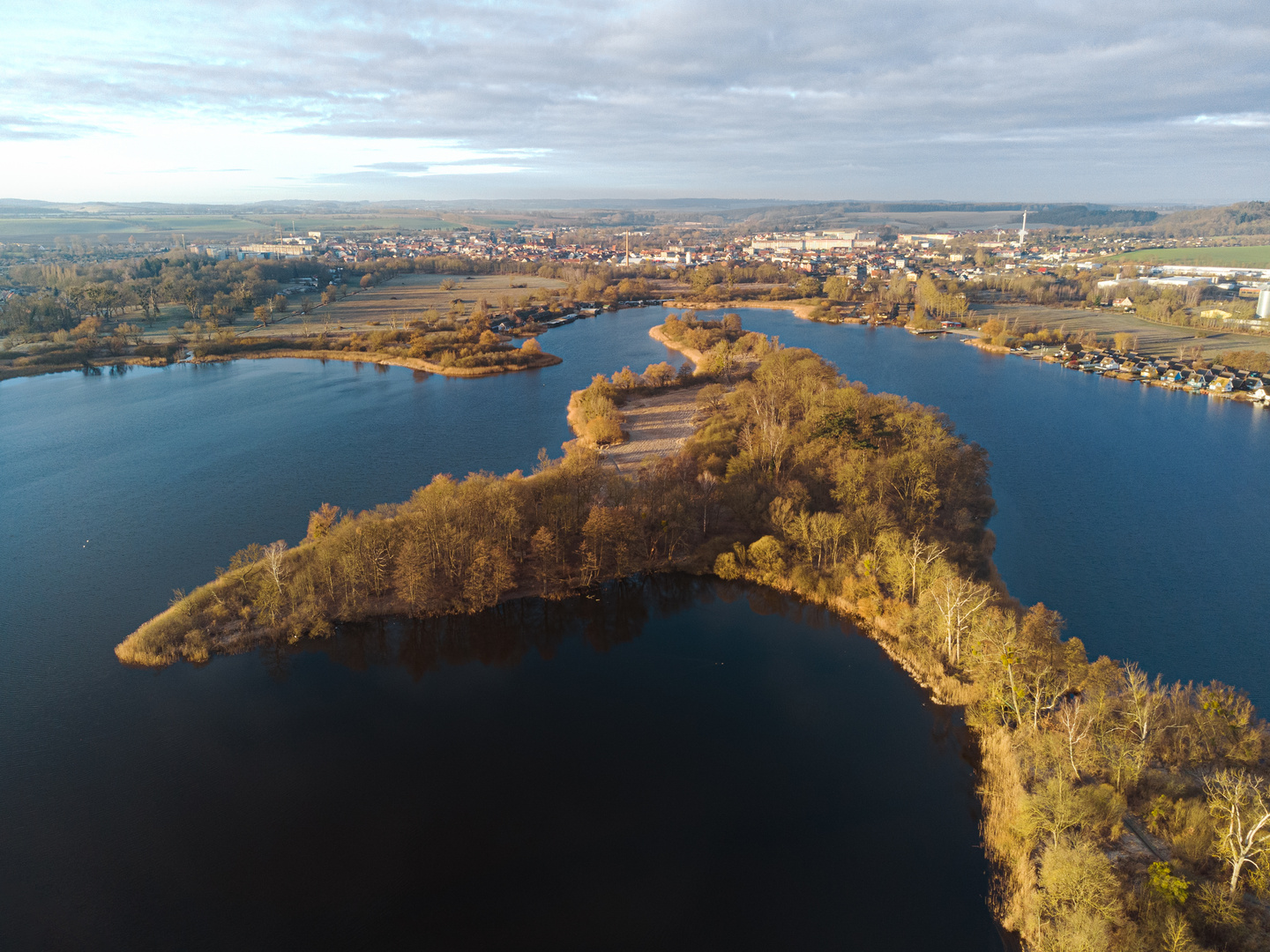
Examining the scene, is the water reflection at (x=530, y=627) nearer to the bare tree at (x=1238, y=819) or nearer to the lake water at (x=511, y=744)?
the lake water at (x=511, y=744)

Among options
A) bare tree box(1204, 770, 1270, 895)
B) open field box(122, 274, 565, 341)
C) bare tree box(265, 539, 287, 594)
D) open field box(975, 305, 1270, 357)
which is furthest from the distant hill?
bare tree box(265, 539, 287, 594)

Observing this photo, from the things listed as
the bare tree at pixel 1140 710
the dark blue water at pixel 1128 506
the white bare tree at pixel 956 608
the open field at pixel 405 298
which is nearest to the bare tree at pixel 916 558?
the white bare tree at pixel 956 608

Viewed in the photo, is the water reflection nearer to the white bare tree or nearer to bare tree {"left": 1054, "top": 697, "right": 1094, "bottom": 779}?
the white bare tree

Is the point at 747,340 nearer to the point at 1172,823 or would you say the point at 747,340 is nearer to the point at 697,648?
the point at 697,648

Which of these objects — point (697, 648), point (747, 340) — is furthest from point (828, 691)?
point (747, 340)

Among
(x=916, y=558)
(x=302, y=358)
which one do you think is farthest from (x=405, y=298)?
(x=916, y=558)

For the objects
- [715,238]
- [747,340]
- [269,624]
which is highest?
[715,238]

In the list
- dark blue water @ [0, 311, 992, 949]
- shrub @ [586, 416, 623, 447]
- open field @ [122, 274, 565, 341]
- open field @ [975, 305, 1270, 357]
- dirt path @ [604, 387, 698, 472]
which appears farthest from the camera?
open field @ [122, 274, 565, 341]
